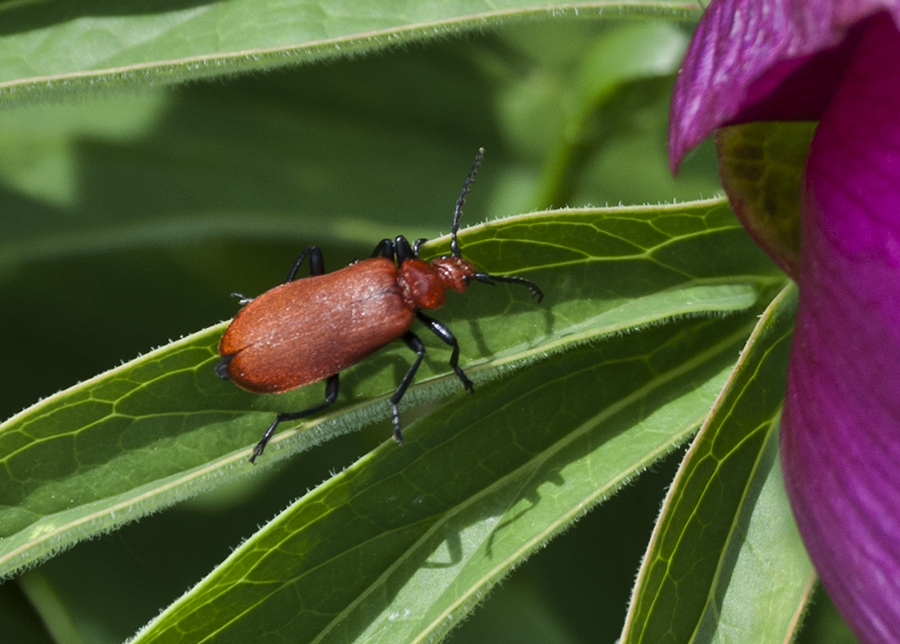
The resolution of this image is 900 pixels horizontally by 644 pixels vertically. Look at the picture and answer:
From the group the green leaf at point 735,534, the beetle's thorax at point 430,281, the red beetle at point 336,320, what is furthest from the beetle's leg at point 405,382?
the green leaf at point 735,534

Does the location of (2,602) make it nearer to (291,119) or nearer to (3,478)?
(3,478)

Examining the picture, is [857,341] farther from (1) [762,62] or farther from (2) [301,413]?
(2) [301,413]

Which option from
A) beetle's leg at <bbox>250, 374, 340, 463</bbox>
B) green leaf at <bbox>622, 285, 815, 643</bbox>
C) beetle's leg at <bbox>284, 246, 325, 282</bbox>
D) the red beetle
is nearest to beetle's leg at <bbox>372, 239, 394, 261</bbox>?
the red beetle

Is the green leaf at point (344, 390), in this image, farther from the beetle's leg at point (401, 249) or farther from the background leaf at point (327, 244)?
the beetle's leg at point (401, 249)

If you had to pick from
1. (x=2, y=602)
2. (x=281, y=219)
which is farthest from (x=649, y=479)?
(x=2, y=602)

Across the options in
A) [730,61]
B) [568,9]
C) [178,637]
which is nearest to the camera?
[730,61]

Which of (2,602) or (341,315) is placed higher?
(341,315)

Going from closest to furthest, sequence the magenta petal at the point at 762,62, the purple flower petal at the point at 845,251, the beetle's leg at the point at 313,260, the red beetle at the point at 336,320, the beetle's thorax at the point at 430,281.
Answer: the magenta petal at the point at 762,62 → the purple flower petal at the point at 845,251 → the red beetle at the point at 336,320 → the beetle's thorax at the point at 430,281 → the beetle's leg at the point at 313,260
